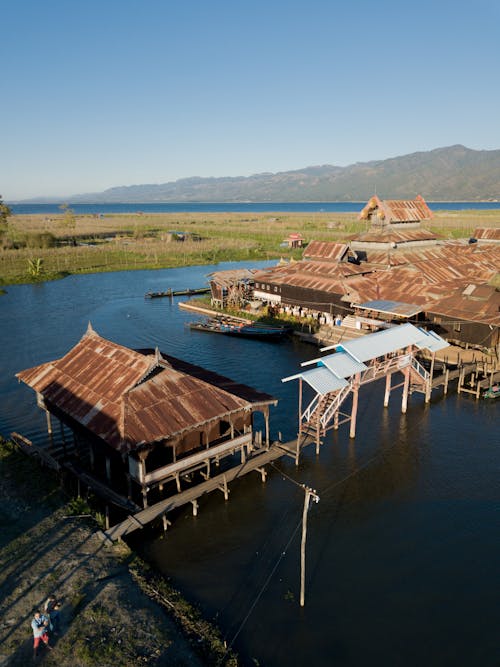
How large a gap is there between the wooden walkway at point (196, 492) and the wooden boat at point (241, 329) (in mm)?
26799

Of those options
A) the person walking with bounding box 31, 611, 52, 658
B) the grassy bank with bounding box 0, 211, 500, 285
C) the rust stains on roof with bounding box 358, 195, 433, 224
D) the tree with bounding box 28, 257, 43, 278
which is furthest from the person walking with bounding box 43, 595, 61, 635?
→ the tree with bounding box 28, 257, 43, 278

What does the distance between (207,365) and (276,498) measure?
23.0 meters

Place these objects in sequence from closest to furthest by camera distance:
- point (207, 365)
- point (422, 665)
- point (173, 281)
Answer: point (422, 665) < point (207, 365) < point (173, 281)

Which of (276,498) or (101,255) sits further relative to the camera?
(101,255)

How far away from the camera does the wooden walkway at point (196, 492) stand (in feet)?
75.0

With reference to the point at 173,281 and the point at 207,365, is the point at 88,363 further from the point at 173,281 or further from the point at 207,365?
the point at 173,281

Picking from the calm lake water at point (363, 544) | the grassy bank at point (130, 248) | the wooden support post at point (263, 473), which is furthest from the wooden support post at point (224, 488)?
the grassy bank at point (130, 248)

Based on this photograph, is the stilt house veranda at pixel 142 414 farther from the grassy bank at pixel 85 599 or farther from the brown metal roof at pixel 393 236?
the brown metal roof at pixel 393 236

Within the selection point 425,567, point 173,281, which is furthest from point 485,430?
point 173,281

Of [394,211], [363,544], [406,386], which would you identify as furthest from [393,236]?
[363,544]

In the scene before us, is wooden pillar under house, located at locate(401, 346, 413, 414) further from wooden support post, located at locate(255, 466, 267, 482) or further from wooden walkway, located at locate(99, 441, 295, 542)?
wooden support post, located at locate(255, 466, 267, 482)

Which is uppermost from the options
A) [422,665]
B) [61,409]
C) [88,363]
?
[88,363]

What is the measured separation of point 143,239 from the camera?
149000 millimetres

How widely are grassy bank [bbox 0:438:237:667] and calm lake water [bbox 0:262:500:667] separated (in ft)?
4.25
